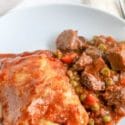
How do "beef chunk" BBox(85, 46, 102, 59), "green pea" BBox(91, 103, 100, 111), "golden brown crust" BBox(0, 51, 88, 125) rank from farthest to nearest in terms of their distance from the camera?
"beef chunk" BBox(85, 46, 102, 59)
"green pea" BBox(91, 103, 100, 111)
"golden brown crust" BBox(0, 51, 88, 125)

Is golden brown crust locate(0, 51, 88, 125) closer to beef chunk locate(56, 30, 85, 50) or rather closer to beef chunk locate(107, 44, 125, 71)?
beef chunk locate(56, 30, 85, 50)

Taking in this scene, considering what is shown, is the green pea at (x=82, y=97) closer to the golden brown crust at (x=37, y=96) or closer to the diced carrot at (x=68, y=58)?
the golden brown crust at (x=37, y=96)

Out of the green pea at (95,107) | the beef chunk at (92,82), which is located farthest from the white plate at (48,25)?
the green pea at (95,107)

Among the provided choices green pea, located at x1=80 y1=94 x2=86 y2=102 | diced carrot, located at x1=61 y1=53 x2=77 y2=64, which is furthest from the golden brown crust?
diced carrot, located at x1=61 y1=53 x2=77 y2=64

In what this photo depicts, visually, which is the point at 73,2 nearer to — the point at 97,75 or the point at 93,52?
the point at 93,52

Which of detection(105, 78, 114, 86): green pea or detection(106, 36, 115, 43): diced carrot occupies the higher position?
detection(106, 36, 115, 43): diced carrot

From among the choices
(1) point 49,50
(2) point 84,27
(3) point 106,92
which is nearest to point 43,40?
(1) point 49,50

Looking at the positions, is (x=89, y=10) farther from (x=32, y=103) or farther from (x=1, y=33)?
(x=32, y=103)
